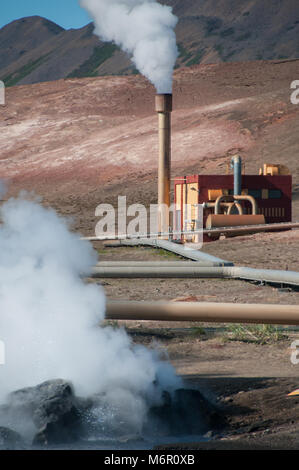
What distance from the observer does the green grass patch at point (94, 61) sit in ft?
442

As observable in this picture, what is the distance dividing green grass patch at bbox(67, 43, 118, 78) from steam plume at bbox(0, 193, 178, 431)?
129 meters

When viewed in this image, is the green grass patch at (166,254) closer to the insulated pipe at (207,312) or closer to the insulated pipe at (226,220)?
the insulated pipe at (226,220)

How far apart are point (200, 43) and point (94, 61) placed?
28.9 m

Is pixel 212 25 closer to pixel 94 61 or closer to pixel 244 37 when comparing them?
pixel 244 37

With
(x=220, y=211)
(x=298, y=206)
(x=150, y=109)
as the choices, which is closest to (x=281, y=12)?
(x=150, y=109)

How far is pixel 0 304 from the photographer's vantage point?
6691 millimetres

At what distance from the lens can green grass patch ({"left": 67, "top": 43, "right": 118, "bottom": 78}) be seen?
135 meters

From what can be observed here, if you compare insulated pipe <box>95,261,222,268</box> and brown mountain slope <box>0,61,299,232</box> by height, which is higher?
brown mountain slope <box>0,61,299,232</box>

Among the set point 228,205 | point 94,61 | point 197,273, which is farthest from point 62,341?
point 94,61

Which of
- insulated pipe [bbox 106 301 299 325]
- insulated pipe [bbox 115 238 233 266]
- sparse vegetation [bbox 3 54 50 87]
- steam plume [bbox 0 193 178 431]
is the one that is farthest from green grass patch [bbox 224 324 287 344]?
sparse vegetation [bbox 3 54 50 87]

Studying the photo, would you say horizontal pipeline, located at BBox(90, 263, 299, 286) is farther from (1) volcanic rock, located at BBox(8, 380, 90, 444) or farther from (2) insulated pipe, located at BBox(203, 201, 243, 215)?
(2) insulated pipe, located at BBox(203, 201, 243, 215)

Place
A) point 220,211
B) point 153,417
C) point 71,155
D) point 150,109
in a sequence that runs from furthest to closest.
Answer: point 150,109, point 71,155, point 220,211, point 153,417

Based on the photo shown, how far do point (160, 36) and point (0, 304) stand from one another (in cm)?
2598

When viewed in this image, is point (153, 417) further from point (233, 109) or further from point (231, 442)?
point (233, 109)
